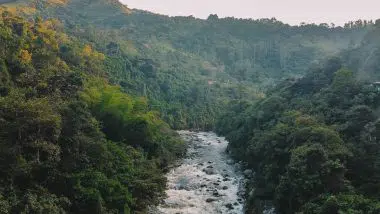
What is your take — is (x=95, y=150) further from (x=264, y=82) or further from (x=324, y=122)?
(x=264, y=82)

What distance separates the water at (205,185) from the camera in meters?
39.8

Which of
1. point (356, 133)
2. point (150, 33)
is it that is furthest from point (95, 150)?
point (150, 33)

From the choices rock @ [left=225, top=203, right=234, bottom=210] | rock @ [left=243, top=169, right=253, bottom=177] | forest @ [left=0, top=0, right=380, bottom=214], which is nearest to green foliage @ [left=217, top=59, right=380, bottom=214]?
forest @ [left=0, top=0, right=380, bottom=214]

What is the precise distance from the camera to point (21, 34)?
59.7m

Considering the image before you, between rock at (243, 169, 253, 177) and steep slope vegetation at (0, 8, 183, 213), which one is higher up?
steep slope vegetation at (0, 8, 183, 213)

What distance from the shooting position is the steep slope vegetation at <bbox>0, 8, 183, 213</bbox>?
28828 millimetres

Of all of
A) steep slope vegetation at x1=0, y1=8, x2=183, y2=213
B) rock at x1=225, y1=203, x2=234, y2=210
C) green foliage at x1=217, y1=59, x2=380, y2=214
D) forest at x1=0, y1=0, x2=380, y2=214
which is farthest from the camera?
rock at x1=225, y1=203, x2=234, y2=210

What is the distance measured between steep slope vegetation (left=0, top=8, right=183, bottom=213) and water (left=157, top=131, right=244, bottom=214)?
3357 mm

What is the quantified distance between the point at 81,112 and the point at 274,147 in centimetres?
2025

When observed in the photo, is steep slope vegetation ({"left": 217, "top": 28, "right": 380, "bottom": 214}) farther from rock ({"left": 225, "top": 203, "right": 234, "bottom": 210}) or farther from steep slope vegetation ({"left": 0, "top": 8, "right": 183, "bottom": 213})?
steep slope vegetation ({"left": 0, "top": 8, "right": 183, "bottom": 213})

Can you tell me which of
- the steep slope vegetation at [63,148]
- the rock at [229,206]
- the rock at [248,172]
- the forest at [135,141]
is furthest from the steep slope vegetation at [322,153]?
the steep slope vegetation at [63,148]

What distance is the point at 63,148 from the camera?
3366 centimetres

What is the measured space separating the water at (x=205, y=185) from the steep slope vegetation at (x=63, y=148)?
336cm

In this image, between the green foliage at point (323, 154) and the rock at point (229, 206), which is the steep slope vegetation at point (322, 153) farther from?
the rock at point (229, 206)
